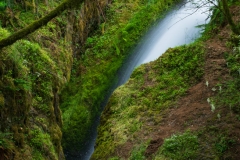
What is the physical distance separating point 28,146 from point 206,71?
5.74 meters

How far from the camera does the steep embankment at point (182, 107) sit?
7.90m

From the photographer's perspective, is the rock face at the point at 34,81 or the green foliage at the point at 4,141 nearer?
the green foliage at the point at 4,141

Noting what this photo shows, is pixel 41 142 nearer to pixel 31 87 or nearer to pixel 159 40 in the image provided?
pixel 31 87

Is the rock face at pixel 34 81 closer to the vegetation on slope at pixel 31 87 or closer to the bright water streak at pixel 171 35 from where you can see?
the vegetation on slope at pixel 31 87

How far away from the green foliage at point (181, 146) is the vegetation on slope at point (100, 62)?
167 inches

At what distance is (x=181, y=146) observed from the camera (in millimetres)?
7922

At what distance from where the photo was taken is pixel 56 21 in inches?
490

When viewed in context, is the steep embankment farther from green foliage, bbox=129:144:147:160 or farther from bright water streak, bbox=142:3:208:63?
bright water streak, bbox=142:3:208:63

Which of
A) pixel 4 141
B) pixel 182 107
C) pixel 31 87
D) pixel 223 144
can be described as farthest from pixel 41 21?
pixel 182 107

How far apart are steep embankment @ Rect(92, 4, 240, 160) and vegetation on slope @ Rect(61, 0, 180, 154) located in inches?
71.4

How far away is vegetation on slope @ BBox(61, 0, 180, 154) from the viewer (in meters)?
12.6

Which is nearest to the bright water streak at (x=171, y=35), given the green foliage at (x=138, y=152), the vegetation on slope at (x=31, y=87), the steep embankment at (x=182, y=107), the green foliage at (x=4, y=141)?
the steep embankment at (x=182, y=107)

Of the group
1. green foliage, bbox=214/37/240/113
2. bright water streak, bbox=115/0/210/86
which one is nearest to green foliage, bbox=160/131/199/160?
green foliage, bbox=214/37/240/113

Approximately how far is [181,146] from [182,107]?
1722 millimetres
